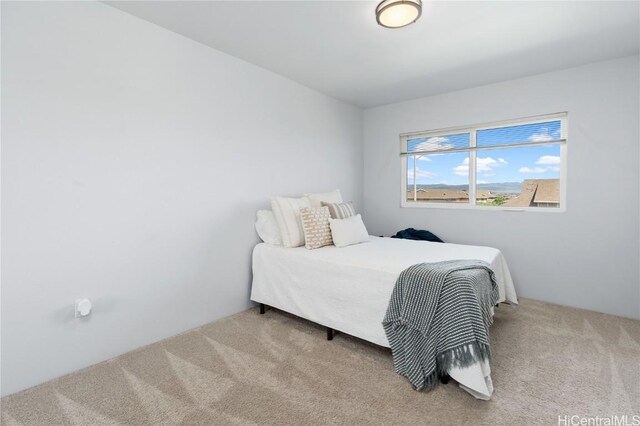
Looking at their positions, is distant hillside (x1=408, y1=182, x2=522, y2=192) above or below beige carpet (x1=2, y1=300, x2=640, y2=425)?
above

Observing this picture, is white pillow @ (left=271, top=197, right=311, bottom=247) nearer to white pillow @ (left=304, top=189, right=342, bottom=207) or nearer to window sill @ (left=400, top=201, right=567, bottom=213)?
white pillow @ (left=304, top=189, right=342, bottom=207)

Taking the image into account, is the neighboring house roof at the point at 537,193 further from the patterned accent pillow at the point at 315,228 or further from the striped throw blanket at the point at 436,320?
the patterned accent pillow at the point at 315,228

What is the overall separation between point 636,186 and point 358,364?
285 centimetres

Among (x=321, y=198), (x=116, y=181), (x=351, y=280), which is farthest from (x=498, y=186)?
(x=116, y=181)

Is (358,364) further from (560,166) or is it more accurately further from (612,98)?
(612,98)

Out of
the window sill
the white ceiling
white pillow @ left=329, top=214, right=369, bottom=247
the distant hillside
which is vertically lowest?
white pillow @ left=329, top=214, right=369, bottom=247

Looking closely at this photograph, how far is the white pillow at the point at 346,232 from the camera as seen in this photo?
2.81m

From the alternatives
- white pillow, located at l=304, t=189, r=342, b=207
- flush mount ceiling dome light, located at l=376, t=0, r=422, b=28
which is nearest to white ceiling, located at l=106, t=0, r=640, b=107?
flush mount ceiling dome light, located at l=376, t=0, r=422, b=28

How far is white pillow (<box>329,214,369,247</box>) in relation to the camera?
2812mm

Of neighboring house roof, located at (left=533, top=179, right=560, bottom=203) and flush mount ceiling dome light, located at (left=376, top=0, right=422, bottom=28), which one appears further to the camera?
neighboring house roof, located at (left=533, top=179, right=560, bottom=203)

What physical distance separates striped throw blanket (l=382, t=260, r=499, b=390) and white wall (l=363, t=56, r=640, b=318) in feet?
5.40

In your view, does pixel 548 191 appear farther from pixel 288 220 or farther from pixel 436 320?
pixel 288 220

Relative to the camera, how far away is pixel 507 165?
11.2ft

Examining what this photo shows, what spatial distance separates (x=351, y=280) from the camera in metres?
2.23
